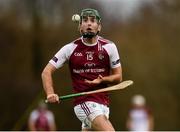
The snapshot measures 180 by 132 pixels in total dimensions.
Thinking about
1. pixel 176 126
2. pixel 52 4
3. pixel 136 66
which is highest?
pixel 52 4

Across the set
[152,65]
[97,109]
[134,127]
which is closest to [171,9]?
[152,65]

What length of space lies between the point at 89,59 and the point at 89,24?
0.47 m

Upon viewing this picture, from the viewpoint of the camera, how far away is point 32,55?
112ft

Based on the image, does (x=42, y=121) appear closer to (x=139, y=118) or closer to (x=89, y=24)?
(x=139, y=118)

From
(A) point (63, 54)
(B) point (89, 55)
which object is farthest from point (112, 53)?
(A) point (63, 54)

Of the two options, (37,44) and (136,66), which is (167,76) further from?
(37,44)

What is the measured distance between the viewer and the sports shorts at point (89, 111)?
11.3 meters

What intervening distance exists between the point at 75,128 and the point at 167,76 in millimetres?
5871

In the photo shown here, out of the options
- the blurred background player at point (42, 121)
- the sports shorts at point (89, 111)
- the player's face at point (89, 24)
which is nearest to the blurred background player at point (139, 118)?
the blurred background player at point (42, 121)

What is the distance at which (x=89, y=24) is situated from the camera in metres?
11.3

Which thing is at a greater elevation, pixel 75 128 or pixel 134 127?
pixel 134 127

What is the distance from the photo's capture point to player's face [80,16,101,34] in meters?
11.3

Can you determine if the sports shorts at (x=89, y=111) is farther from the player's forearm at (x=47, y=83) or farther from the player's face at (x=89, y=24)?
the player's face at (x=89, y=24)

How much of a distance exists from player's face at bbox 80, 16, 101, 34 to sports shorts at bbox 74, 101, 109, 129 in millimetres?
940
